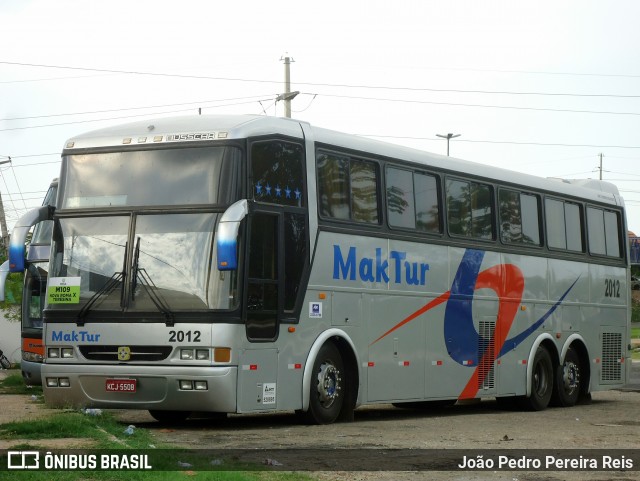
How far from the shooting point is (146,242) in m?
14.8

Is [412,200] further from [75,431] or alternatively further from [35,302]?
[35,302]

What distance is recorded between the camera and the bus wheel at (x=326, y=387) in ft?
51.9

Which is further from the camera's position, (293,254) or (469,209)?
(469,209)

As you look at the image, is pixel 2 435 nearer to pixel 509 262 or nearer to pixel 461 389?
pixel 461 389

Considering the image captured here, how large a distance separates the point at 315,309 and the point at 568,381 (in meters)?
8.35

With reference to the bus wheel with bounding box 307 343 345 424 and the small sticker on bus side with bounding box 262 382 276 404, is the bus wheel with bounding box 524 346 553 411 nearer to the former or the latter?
the bus wheel with bounding box 307 343 345 424

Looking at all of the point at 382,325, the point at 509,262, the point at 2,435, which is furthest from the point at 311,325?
the point at 509,262

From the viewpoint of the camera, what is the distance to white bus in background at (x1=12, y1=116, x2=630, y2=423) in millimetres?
14531

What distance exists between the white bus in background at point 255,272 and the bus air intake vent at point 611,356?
5.07 meters

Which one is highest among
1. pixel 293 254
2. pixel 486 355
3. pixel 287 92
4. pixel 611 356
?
pixel 287 92

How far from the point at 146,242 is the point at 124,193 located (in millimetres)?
732

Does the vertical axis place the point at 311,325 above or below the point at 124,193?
below

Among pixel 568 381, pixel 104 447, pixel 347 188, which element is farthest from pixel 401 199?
pixel 104 447

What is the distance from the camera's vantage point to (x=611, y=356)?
949 inches
